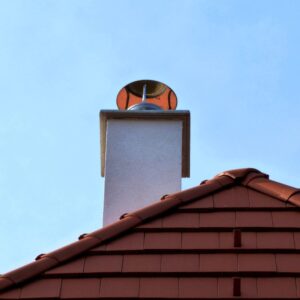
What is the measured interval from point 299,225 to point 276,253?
0.98ft

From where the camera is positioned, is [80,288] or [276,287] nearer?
[276,287]

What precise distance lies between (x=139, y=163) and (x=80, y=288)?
242 cm

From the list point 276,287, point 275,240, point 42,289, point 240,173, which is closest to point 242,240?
point 275,240

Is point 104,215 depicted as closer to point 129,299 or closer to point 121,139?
point 121,139

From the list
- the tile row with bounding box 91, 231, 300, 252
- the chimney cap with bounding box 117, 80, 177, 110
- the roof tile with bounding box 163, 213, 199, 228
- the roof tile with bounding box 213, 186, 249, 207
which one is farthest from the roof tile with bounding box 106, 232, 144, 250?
the chimney cap with bounding box 117, 80, 177, 110

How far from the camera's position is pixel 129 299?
447 cm

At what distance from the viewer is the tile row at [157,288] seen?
4.45 m

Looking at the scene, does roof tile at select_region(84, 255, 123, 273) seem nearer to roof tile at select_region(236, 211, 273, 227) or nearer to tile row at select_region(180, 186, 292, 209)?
tile row at select_region(180, 186, 292, 209)

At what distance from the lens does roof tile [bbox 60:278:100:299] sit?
14.8 ft

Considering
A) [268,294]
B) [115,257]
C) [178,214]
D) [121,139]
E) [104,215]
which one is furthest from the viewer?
[121,139]

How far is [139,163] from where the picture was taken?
6887mm

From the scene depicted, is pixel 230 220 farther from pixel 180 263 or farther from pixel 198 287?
pixel 198 287

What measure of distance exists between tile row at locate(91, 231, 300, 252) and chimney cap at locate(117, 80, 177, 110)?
3115 mm

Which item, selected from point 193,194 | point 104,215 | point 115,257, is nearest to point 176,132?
point 104,215
